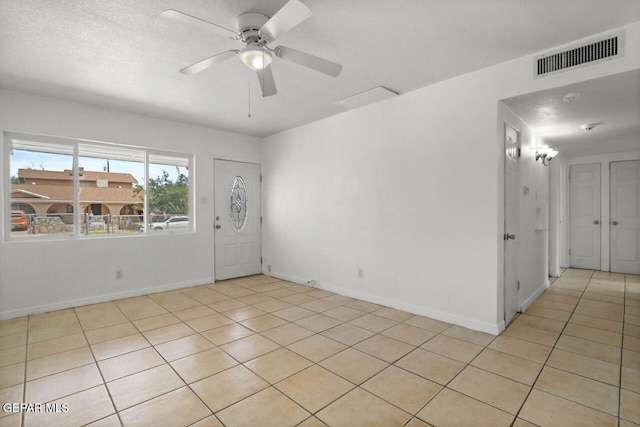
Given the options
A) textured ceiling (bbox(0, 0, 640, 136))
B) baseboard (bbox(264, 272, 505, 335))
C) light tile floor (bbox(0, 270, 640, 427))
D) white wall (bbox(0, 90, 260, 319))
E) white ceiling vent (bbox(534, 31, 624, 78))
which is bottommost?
light tile floor (bbox(0, 270, 640, 427))

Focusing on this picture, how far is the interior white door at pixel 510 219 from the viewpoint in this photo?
325 centimetres

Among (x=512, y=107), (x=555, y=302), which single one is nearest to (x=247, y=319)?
(x=512, y=107)

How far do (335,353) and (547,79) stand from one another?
3.10 meters

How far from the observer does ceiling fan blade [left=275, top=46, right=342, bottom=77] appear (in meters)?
2.18

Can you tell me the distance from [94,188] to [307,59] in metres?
3.73

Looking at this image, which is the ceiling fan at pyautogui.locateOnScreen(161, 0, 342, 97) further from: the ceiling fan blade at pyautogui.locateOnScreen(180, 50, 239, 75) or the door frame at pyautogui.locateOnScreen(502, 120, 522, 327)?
the door frame at pyautogui.locateOnScreen(502, 120, 522, 327)

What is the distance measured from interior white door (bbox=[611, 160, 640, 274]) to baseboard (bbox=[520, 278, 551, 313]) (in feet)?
7.33

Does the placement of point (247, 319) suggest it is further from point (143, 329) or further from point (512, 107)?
point (512, 107)

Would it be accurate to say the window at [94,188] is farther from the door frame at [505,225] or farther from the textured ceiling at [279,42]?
the door frame at [505,225]

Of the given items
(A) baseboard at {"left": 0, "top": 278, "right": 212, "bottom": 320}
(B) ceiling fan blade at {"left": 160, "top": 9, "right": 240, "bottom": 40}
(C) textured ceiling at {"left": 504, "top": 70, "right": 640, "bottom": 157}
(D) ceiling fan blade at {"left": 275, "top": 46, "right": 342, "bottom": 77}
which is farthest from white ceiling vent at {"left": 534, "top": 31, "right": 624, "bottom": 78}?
(A) baseboard at {"left": 0, "top": 278, "right": 212, "bottom": 320}

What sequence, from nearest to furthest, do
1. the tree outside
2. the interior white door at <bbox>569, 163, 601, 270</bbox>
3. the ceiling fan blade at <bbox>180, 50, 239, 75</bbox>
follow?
the ceiling fan blade at <bbox>180, 50, 239, 75</bbox> → the tree outside → the interior white door at <bbox>569, 163, 601, 270</bbox>

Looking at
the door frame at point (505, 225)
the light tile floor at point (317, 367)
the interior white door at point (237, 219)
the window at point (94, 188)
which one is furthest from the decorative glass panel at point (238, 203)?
the door frame at point (505, 225)

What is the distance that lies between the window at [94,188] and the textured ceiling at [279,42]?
763 millimetres

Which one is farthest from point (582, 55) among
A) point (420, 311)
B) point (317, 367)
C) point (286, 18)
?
point (317, 367)
